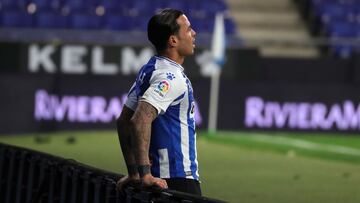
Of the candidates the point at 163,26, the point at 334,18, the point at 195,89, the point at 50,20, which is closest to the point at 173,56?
the point at 163,26

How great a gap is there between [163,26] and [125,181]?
3.03ft

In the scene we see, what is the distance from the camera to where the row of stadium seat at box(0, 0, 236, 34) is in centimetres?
2322

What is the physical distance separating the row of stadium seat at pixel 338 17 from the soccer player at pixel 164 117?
21.0m

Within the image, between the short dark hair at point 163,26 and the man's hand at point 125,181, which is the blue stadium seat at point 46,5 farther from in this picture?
the short dark hair at point 163,26

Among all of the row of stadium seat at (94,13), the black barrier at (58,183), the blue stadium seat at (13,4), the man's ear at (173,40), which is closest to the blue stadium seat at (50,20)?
the row of stadium seat at (94,13)

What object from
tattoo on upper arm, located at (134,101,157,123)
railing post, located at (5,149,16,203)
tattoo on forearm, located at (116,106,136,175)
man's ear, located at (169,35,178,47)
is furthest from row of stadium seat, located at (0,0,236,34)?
tattoo on upper arm, located at (134,101,157,123)

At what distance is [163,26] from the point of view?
5598mm

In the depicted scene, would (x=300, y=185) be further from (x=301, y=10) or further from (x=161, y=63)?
(x=301, y=10)

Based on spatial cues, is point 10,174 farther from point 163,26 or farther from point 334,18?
point 334,18

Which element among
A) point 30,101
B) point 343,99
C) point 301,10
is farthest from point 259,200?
point 301,10

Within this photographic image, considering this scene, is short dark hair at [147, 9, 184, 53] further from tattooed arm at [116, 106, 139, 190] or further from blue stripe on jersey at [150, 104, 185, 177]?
tattooed arm at [116, 106, 139, 190]

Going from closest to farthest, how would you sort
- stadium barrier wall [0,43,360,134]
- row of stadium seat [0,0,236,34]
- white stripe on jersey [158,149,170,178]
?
white stripe on jersey [158,149,170,178] < stadium barrier wall [0,43,360,134] < row of stadium seat [0,0,236,34]

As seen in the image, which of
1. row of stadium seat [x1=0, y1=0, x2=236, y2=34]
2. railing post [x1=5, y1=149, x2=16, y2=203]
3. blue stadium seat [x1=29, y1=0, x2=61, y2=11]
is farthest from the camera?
blue stadium seat [x1=29, y1=0, x2=61, y2=11]

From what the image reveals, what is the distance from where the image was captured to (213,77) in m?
21.3
